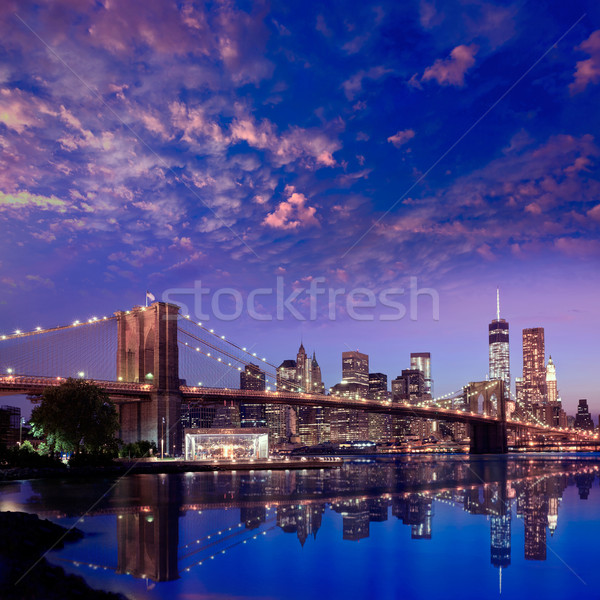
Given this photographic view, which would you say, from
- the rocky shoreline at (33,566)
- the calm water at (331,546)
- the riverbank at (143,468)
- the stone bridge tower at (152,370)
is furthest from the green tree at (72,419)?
the rocky shoreline at (33,566)

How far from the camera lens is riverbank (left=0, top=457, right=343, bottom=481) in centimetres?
4897

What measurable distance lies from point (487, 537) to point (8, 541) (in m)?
13.9

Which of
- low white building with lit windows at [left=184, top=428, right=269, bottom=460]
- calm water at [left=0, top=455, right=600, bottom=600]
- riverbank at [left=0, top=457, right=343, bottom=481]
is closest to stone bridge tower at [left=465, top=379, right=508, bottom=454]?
A: riverbank at [left=0, top=457, right=343, bottom=481]

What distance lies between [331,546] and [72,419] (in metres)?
43.9

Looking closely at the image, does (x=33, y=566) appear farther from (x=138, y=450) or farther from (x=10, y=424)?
(x=10, y=424)

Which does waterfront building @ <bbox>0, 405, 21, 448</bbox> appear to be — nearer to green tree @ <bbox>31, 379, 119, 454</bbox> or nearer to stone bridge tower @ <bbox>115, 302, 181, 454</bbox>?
stone bridge tower @ <bbox>115, 302, 181, 454</bbox>

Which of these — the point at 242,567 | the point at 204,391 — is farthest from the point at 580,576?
the point at 204,391

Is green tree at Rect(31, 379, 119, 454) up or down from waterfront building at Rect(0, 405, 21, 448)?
up

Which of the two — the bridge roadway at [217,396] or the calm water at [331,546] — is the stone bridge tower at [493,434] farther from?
the calm water at [331,546]

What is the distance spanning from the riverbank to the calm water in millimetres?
20054

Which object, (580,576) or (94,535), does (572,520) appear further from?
(94,535)

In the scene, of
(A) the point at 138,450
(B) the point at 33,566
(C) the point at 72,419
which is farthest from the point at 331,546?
(A) the point at 138,450

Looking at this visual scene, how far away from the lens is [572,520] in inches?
907

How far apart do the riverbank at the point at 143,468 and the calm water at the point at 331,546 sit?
20054 mm
